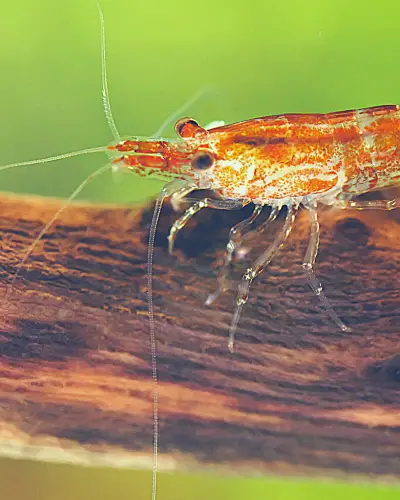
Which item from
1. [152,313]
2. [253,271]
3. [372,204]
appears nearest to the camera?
[152,313]

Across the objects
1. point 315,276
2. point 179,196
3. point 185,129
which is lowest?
point 315,276

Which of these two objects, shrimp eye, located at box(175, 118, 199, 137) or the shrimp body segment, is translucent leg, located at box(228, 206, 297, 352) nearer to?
the shrimp body segment

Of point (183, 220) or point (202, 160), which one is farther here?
point (202, 160)

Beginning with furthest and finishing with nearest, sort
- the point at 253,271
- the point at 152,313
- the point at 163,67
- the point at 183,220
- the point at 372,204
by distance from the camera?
the point at 163,67
the point at 372,204
the point at 183,220
the point at 253,271
the point at 152,313

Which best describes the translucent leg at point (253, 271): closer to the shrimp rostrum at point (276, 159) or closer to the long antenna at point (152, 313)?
the shrimp rostrum at point (276, 159)

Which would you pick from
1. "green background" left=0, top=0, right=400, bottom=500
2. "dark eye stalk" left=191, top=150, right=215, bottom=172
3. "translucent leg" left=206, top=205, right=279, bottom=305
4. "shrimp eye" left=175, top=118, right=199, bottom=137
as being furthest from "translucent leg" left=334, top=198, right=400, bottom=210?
"green background" left=0, top=0, right=400, bottom=500

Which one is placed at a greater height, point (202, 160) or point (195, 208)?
point (202, 160)

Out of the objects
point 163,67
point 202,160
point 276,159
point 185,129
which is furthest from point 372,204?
point 163,67

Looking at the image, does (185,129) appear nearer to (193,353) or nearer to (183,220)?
(183,220)
